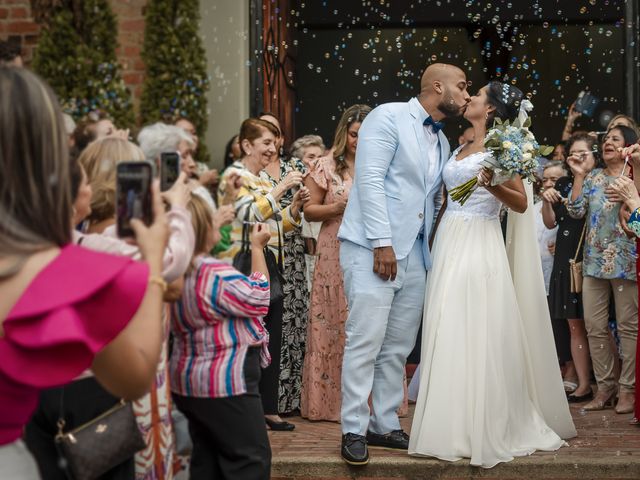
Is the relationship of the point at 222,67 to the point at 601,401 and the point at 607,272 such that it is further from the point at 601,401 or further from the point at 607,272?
the point at 601,401

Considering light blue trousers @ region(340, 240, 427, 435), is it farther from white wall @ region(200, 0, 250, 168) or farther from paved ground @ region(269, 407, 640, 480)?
white wall @ region(200, 0, 250, 168)

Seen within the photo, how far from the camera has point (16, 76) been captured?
6.70 ft

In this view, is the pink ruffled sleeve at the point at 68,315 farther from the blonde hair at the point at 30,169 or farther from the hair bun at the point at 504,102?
the hair bun at the point at 504,102

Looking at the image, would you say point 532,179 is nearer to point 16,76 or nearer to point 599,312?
point 599,312

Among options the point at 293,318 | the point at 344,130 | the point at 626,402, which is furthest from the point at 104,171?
the point at 626,402

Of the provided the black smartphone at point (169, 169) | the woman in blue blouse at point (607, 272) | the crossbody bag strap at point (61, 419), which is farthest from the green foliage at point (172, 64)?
the black smartphone at point (169, 169)

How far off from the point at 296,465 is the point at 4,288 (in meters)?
3.60

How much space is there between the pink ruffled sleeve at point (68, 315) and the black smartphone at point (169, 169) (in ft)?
3.25

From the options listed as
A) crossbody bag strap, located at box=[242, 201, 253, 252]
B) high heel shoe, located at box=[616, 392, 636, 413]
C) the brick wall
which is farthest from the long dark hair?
the brick wall

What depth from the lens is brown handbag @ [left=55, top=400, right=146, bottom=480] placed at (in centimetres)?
327

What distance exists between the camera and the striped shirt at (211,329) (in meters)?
3.88

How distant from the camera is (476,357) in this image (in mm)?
5414

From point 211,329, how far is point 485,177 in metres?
2.01

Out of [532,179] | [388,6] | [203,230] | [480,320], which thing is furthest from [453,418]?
[388,6]
